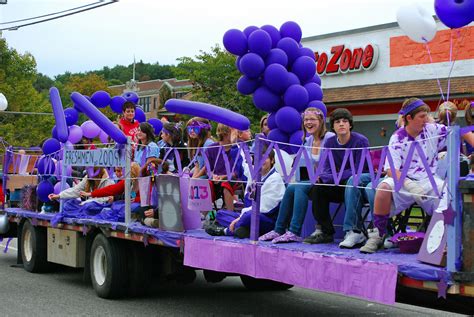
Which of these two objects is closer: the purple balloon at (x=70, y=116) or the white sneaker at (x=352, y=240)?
the white sneaker at (x=352, y=240)

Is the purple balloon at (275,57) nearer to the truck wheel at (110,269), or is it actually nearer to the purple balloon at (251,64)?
the purple balloon at (251,64)

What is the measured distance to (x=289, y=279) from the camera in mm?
6766


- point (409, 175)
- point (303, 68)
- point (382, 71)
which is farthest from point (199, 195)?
point (382, 71)

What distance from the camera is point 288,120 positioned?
30.6 ft

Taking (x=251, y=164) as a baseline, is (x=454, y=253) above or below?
below

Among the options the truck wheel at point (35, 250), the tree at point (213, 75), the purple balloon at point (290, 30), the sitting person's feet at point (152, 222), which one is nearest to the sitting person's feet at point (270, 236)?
the sitting person's feet at point (152, 222)

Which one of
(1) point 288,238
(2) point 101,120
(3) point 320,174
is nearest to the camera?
(3) point 320,174

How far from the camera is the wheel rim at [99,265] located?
1016cm

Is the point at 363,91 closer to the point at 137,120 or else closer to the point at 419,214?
the point at 137,120

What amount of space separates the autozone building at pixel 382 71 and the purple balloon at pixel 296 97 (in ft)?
52.4

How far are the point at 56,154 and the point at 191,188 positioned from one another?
442 cm

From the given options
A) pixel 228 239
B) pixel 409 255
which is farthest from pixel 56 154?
pixel 409 255

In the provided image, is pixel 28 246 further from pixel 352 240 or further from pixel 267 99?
pixel 352 240

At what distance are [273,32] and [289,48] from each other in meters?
0.33
